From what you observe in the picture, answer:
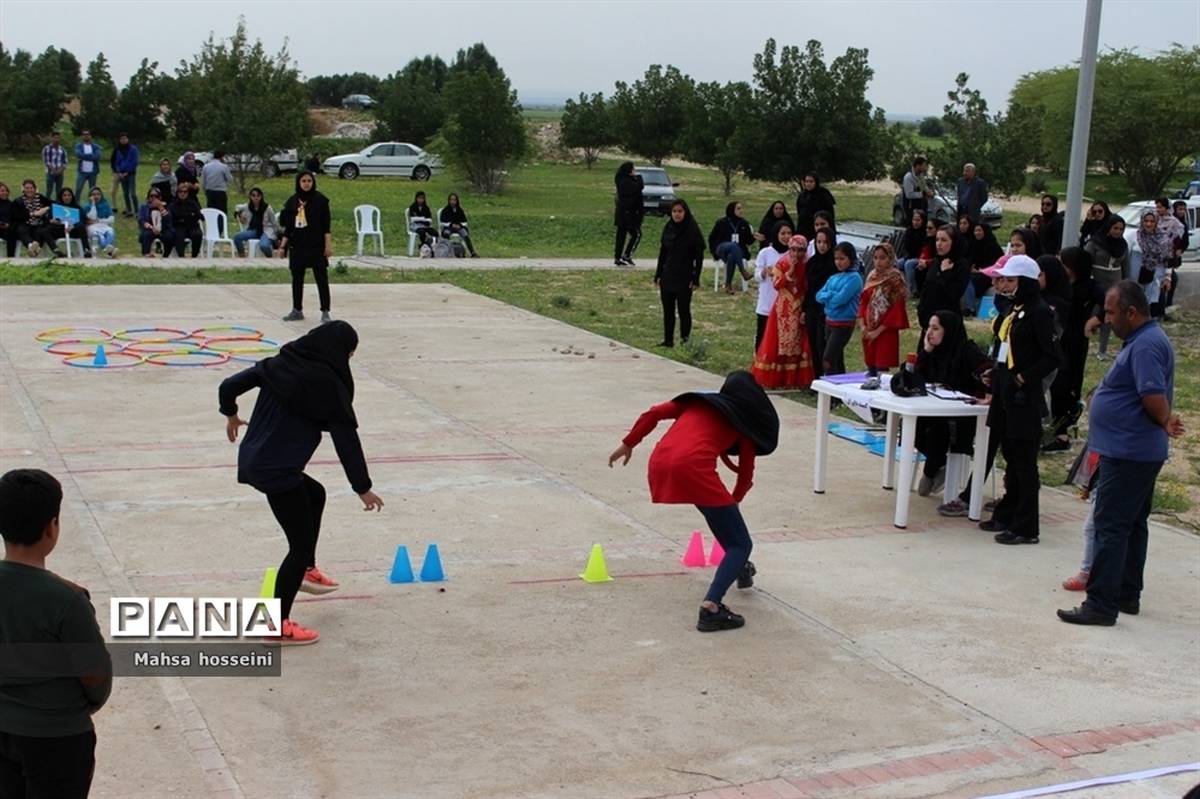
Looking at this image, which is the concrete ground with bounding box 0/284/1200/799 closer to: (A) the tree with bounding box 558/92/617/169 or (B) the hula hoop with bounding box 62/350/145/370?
(B) the hula hoop with bounding box 62/350/145/370

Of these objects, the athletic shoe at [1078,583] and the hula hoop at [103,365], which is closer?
the athletic shoe at [1078,583]

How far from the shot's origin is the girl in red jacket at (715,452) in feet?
23.1

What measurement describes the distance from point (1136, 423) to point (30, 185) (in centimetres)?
2040

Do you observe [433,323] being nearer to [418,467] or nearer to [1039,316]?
[418,467]

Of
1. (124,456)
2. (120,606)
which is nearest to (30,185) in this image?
(124,456)

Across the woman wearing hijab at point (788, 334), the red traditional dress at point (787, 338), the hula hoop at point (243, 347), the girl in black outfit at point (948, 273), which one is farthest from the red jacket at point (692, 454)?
the hula hoop at point (243, 347)

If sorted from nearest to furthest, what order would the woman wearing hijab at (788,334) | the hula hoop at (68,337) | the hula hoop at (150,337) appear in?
the woman wearing hijab at (788,334) < the hula hoop at (68,337) < the hula hoop at (150,337)

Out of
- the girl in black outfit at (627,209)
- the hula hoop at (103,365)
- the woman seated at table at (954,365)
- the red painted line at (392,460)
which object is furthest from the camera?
the girl in black outfit at (627,209)

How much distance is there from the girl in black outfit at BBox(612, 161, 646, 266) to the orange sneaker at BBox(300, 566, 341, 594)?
19.2 meters

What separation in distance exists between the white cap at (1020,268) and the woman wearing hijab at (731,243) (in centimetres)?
1396

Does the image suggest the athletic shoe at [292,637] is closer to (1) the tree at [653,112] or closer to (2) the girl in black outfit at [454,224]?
(2) the girl in black outfit at [454,224]

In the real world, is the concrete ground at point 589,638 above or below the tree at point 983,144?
below

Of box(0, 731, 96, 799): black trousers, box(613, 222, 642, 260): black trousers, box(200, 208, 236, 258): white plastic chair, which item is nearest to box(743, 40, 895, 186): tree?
box(613, 222, 642, 260): black trousers

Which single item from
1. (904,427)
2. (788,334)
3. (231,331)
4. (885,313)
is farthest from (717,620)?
(231,331)
